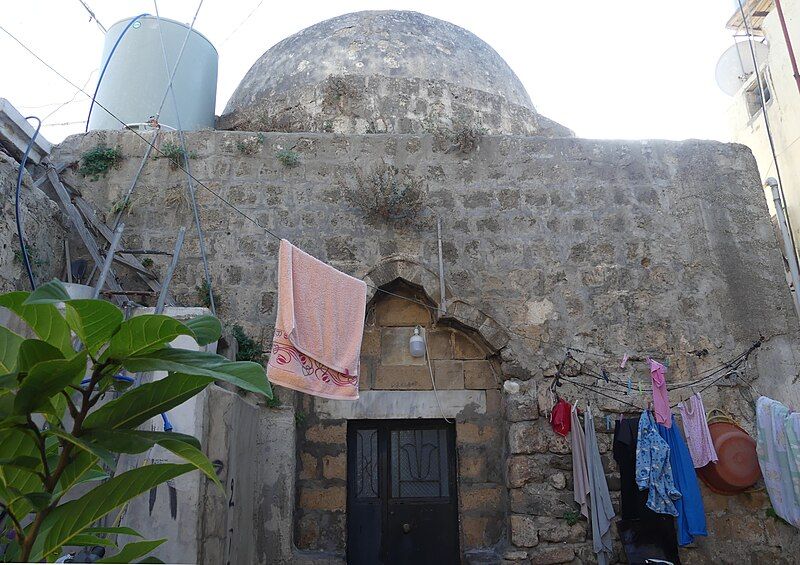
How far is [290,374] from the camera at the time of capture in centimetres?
412

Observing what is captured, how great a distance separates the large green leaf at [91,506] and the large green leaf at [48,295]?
0.41 m

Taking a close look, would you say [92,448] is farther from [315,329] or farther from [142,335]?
[315,329]

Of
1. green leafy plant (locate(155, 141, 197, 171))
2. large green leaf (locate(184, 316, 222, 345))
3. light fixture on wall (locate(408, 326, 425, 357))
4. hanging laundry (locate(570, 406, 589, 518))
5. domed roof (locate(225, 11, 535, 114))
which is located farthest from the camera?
domed roof (locate(225, 11, 535, 114))

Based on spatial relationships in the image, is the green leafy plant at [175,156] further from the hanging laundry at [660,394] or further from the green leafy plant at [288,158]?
the hanging laundry at [660,394]

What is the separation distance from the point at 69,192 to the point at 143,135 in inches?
31.1

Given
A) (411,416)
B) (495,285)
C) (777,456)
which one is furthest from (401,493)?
(777,456)

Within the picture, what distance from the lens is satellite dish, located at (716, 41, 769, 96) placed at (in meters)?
9.41

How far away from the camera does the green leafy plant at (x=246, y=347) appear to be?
15.6 feet

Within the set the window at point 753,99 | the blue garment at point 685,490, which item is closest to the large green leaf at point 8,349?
the blue garment at point 685,490

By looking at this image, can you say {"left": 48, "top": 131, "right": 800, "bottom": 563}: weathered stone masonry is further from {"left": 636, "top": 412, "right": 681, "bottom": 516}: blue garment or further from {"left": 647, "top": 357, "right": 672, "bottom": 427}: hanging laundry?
{"left": 636, "top": 412, "right": 681, "bottom": 516}: blue garment

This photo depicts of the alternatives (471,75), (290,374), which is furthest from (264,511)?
(471,75)

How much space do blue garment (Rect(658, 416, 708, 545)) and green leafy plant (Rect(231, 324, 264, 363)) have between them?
3048 millimetres

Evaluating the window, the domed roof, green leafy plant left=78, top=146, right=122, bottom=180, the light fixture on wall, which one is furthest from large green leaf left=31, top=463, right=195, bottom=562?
the window

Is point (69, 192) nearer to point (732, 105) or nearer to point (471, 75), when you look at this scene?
point (471, 75)
